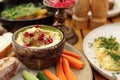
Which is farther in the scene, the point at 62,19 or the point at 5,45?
the point at 62,19

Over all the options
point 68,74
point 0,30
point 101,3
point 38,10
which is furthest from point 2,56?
point 101,3

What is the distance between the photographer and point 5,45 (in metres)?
1.24

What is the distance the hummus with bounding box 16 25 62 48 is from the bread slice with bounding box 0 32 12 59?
0.12 m

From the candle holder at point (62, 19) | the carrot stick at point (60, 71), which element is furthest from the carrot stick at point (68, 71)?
the candle holder at point (62, 19)

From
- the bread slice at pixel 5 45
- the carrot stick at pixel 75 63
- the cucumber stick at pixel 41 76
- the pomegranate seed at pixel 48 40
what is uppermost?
the pomegranate seed at pixel 48 40

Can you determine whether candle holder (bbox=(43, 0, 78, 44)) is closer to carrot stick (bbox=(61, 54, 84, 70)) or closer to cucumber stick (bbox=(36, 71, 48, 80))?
carrot stick (bbox=(61, 54, 84, 70))

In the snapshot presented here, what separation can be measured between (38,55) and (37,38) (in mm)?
88

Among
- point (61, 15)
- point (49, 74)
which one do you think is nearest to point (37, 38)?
point (49, 74)

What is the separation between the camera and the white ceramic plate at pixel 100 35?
109 centimetres

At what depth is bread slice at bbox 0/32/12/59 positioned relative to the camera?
1.21 m

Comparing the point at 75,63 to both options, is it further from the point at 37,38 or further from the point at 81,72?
the point at 37,38

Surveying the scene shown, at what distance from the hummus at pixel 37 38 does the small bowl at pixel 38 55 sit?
19mm

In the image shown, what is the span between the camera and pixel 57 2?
128 cm

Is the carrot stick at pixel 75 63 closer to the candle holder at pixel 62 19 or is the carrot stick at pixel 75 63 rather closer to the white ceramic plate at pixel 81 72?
the white ceramic plate at pixel 81 72
